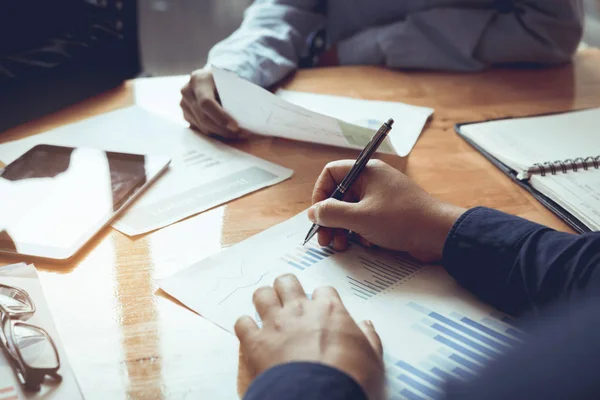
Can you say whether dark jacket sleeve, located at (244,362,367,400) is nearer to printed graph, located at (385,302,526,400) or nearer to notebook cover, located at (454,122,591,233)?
printed graph, located at (385,302,526,400)

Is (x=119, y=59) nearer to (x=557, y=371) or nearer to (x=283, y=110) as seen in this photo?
(x=283, y=110)

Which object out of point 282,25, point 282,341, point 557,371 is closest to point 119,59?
point 282,25

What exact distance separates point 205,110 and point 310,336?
21.3 inches

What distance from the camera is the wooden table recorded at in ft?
1.63

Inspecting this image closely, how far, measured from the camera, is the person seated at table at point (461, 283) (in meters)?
0.29

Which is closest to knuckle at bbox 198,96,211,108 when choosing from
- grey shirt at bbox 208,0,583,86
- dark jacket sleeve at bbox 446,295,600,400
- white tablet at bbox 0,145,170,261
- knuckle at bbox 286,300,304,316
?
white tablet at bbox 0,145,170,261

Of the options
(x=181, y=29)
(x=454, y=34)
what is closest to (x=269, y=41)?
(x=454, y=34)

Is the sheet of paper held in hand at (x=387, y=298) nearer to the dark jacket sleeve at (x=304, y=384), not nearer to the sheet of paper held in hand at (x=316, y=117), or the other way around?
the dark jacket sleeve at (x=304, y=384)

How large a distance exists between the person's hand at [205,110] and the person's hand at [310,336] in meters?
0.43

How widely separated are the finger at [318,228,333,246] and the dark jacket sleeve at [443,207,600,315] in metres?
0.13

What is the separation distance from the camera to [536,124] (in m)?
0.95

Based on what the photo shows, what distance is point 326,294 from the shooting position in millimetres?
541

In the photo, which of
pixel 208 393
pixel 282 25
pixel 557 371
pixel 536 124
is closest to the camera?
pixel 557 371

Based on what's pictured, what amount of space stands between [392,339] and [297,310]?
0.29 feet
